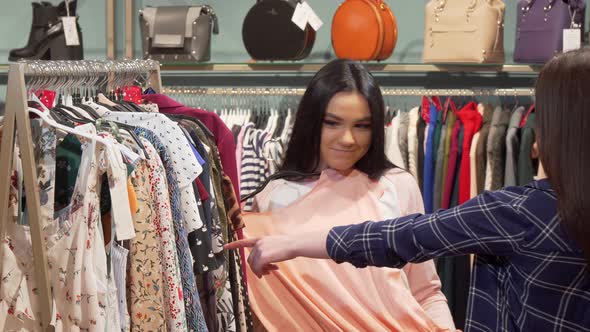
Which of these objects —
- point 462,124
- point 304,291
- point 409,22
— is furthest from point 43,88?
point 409,22

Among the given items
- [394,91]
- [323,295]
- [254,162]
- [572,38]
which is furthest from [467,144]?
[323,295]

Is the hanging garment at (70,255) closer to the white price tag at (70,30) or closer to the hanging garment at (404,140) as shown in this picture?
the hanging garment at (404,140)

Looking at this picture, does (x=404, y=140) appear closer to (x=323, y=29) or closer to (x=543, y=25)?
(x=543, y=25)

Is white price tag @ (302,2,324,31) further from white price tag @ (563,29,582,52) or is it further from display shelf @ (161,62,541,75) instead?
white price tag @ (563,29,582,52)

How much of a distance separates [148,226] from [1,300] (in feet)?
1.06

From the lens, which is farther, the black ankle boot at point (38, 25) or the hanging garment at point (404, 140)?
the black ankle boot at point (38, 25)

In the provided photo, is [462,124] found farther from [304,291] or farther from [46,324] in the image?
[46,324]

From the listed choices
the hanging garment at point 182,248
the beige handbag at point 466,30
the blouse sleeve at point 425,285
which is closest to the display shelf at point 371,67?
the beige handbag at point 466,30

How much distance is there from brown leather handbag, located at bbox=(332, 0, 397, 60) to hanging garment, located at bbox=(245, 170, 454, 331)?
1.79m

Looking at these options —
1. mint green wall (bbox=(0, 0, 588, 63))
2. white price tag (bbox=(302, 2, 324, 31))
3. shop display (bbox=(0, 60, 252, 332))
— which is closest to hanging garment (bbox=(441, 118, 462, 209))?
white price tag (bbox=(302, 2, 324, 31))

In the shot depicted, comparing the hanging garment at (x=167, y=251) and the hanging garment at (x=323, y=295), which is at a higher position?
the hanging garment at (x=167, y=251)

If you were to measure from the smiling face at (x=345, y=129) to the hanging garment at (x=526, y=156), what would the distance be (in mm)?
1300

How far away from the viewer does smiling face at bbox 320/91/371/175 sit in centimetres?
250

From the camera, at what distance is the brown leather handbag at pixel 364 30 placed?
157 inches
